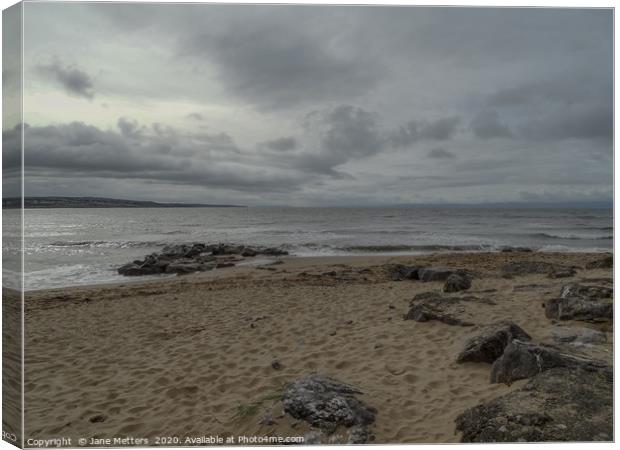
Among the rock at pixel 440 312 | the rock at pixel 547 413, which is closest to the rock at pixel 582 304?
the rock at pixel 440 312

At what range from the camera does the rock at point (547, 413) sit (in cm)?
338

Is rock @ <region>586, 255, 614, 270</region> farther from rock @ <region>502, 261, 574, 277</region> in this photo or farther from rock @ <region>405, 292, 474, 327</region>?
rock @ <region>405, 292, 474, 327</region>

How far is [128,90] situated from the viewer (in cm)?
484

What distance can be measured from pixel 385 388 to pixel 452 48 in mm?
4252

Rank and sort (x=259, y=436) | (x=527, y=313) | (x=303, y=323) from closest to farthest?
(x=259, y=436), (x=527, y=313), (x=303, y=323)

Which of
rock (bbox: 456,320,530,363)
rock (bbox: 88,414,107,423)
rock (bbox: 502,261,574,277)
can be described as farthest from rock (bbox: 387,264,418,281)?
rock (bbox: 88,414,107,423)

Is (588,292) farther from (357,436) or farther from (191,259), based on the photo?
(191,259)

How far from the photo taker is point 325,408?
146 inches

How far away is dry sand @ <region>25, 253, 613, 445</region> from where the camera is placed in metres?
4.09

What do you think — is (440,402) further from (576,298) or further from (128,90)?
(128,90)

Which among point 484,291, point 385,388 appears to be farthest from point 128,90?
point 484,291

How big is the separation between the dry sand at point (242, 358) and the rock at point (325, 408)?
118 mm

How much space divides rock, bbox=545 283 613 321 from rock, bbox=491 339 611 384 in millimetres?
1968

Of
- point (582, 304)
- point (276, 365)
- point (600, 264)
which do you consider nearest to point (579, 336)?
point (582, 304)
